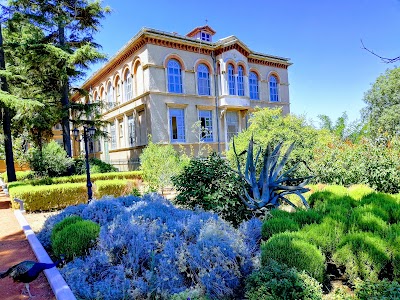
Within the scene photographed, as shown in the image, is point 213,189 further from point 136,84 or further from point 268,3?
point 136,84

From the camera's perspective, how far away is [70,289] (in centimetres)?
354

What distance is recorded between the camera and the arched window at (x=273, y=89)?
83.7 feet

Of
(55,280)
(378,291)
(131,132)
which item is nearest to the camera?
(378,291)

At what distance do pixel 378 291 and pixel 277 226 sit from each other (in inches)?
69.7

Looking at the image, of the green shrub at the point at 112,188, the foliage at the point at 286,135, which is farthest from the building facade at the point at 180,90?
the green shrub at the point at 112,188

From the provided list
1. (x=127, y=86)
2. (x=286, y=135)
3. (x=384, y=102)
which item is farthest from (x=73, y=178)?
(x=384, y=102)

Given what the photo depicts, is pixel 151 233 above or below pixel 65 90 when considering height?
below

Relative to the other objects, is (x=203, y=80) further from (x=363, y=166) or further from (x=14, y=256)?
(x=14, y=256)

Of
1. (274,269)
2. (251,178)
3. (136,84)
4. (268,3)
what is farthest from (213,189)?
(136,84)

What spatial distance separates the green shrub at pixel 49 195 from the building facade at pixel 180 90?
8.11m

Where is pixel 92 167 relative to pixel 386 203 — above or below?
above

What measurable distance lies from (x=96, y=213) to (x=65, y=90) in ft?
43.3

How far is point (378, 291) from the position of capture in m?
2.83

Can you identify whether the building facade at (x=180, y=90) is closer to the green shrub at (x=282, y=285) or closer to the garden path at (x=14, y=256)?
the garden path at (x=14, y=256)
